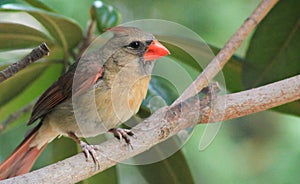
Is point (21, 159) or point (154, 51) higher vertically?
point (154, 51)

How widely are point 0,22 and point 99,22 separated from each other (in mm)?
306

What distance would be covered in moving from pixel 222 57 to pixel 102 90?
324 mm

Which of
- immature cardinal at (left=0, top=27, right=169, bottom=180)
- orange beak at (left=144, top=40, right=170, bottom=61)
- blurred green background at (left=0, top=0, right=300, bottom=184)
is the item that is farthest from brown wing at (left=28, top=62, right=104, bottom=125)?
blurred green background at (left=0, top=0, right=300, bottom=184)

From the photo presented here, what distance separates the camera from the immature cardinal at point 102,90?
173cm

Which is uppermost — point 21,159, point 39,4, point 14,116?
point 39,4

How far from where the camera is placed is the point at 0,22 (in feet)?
6.46

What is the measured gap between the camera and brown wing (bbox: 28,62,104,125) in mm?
1770

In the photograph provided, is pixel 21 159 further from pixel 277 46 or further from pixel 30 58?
pixel 277 46

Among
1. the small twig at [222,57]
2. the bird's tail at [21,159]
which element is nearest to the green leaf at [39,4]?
the bird's tail at [21,159]

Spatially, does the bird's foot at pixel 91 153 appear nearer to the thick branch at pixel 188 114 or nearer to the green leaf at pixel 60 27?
the thick branch at pixel 188 114

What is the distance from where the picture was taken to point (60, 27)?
2.04m

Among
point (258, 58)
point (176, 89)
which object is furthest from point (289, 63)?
point (176, 89)

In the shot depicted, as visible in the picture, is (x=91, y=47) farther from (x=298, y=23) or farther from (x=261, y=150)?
(x=261, y=150)

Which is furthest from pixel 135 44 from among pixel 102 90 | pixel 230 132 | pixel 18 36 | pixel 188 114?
pixel 230 132
